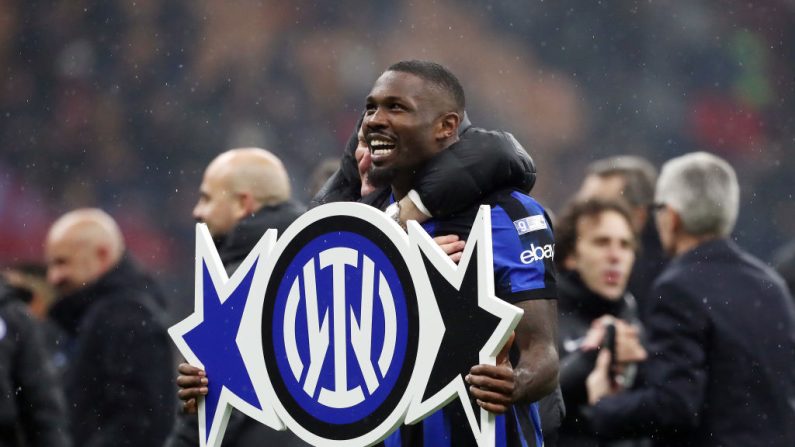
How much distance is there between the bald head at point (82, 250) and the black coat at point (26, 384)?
1.24 meters

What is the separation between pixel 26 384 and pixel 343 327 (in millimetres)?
2019

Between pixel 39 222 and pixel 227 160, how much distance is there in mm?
7056

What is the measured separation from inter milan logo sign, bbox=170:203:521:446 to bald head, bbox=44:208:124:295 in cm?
280

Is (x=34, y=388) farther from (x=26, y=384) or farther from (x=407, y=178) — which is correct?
(x=407, y=178)

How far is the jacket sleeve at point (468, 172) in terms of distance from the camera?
10.0 feet

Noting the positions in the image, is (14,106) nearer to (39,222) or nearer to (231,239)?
(39,222)

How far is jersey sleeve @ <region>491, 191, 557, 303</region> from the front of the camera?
2.99 metres

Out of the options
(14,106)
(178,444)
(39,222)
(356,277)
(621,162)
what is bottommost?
(178,444)

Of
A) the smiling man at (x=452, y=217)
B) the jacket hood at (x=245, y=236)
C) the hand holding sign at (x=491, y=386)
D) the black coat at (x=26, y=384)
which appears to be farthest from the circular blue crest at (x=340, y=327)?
the black coat at (x=26, y=384)

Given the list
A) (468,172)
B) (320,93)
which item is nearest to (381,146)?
(468,172)

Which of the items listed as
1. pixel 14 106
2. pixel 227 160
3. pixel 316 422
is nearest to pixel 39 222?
pixel 14 106

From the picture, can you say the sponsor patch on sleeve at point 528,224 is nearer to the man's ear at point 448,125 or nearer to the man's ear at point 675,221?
the man's ear at point 448,125

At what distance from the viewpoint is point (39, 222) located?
11367 millimetres

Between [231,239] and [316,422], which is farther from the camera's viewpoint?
[231,239]
